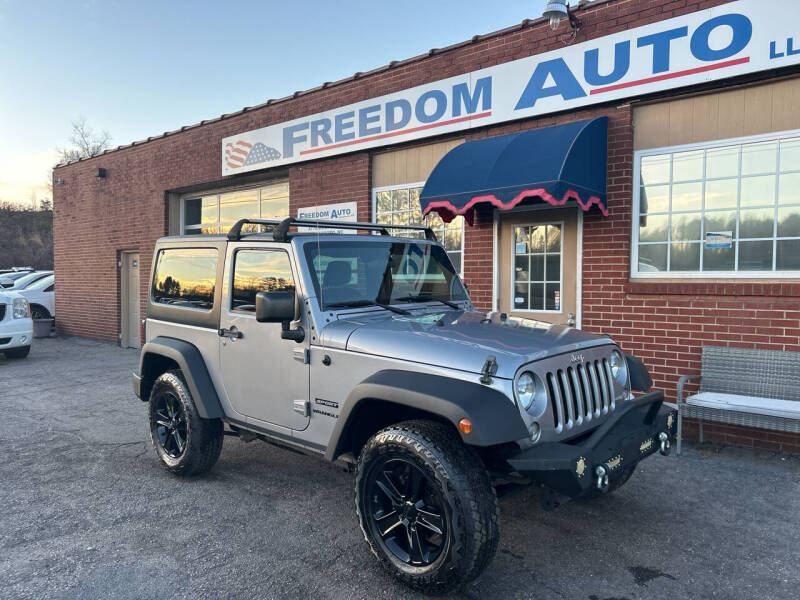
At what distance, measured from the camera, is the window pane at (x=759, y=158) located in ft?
19.0

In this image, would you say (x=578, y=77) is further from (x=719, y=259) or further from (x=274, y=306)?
(x=274, y=306)

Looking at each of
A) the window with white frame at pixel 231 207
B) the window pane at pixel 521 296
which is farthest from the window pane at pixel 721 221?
the window with white frame at pixel 231 207

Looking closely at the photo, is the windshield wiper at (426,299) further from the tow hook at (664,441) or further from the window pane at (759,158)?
the window pane at (759,158)

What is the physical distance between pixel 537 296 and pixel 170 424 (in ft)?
14.8

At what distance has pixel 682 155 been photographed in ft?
20.6

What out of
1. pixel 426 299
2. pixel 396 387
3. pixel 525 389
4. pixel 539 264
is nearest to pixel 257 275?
pixel 426 299

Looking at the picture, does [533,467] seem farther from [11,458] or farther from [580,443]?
[11,458]

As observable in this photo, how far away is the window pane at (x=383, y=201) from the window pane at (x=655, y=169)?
375 cm

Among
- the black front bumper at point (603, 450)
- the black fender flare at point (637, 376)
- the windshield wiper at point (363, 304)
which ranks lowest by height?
the black front bumper at point (603, 450)

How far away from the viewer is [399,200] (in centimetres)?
888

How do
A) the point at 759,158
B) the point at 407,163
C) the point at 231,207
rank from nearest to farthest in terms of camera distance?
the point at 759,158 < the point at 407,163 < the point at 231,207

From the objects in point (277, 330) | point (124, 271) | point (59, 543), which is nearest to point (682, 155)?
point (277, 330)

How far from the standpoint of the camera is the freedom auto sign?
5.63 m

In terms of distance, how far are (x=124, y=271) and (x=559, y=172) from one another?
11.1 m
